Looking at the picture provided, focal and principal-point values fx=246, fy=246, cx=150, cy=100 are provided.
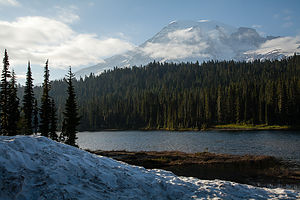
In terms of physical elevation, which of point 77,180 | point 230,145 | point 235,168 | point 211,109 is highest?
point 211,109

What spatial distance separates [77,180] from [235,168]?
87.4 ft

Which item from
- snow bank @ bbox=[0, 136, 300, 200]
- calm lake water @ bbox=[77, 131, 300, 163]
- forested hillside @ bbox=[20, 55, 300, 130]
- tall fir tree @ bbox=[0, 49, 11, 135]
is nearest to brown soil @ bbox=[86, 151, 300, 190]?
calm lake water @ bbox=[77, 131, 300, 163]

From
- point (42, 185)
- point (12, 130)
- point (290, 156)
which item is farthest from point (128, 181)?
point (12, 130)

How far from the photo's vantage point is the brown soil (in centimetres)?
2634

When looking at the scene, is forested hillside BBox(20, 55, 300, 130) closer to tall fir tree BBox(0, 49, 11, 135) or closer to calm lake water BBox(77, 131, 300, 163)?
calm lake water BBox(77, 131, 300, 163)

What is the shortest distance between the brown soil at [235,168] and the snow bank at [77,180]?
433 inches

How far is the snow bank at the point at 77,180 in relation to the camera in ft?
36.9

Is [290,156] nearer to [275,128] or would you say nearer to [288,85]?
[275,128]

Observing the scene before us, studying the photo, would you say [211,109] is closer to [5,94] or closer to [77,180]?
[5,94]

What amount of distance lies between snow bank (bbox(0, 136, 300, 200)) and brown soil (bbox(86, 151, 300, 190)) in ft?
36.1

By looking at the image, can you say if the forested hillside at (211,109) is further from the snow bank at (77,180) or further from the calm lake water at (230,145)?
the snow bank at (77,180)

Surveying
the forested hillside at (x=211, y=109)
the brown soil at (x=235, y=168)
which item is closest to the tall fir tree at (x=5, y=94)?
the brown soil at (x=235, y=168)

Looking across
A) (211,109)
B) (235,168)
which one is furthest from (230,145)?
(211,109)

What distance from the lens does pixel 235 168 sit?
33531 millimetres
